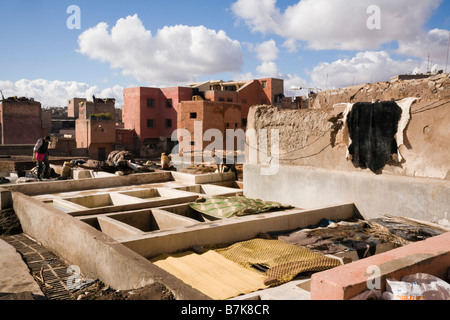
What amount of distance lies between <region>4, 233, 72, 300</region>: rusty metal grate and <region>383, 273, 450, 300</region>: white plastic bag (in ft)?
12.6

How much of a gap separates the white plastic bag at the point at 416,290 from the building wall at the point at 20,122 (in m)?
37.4

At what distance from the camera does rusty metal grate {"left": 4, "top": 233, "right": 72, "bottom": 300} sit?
5211 millimetres

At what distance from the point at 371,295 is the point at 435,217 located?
4504mm

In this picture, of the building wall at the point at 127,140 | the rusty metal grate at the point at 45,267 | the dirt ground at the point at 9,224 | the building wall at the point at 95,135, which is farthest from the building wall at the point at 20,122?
the rusty metal grate at the point at 45,267

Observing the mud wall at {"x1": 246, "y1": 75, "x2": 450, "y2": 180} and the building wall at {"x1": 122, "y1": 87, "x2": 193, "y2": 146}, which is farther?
the building wall at {"x1": 122, "y1": 87, "x2": 193, "y2": 146}

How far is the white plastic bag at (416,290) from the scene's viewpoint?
3.30 meters

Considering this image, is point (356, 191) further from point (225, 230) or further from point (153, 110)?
point (153, 110)

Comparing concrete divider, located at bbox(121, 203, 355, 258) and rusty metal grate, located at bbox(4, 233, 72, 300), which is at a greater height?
concrete divider, located at bbox(121, 203, 355, 258)

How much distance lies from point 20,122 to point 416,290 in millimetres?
38105

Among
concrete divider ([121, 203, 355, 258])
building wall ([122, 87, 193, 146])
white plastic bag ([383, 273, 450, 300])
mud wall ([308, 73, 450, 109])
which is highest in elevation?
building wall ([122, 87, 193, 146])

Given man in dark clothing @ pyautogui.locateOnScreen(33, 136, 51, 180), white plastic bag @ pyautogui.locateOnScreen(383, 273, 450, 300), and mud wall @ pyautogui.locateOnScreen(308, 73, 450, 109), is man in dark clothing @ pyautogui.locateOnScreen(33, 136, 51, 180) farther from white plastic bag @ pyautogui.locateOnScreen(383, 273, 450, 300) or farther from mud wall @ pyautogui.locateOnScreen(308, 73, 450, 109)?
white plastic bag @ pyautogui.locateOnScreen(383, 273, 450, 300)

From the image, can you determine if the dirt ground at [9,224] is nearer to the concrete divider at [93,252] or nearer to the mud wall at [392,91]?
the concrete divider at [93,252]

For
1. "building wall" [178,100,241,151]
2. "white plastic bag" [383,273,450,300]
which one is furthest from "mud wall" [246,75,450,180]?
"building wall" [178,100,241,151]
